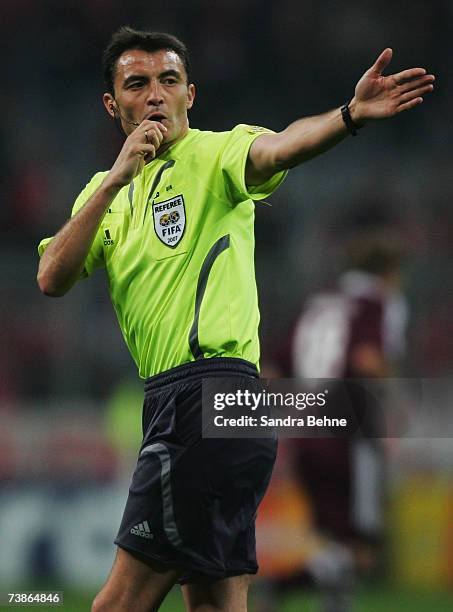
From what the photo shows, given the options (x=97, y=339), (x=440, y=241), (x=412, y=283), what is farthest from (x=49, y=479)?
(x=440, y=241)

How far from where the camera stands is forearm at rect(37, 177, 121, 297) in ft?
11.2

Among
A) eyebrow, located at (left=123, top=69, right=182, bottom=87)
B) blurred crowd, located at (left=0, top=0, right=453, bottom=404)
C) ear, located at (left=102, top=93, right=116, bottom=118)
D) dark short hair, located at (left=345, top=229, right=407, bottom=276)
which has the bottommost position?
eyebrow, located at (left=123, top=69, right=182, bottom=87)

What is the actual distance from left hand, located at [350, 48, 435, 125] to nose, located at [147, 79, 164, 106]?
0.80 m

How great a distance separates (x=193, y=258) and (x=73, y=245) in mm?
374

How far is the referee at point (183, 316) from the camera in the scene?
3.29 m

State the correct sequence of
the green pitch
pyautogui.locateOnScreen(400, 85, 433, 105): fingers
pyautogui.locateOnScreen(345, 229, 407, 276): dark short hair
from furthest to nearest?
the green pitch → pyautogui.locateOnScreen(345, 229, 407, 276): dark short hair → pyautogui.locateOnScreen(400, 85, 433, 105): fingers

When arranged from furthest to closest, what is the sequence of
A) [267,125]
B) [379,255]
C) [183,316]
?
[267,125] → [379,255] → [183,316]

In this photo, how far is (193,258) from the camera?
3.41 m

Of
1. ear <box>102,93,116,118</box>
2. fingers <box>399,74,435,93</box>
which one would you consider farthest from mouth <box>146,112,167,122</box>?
fingers <box>399,74,435,93</box>

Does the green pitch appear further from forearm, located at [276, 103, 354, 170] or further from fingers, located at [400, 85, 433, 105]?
fingers, located at [400, 85, 433, 105]

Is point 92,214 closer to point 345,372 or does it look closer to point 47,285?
point 47,285

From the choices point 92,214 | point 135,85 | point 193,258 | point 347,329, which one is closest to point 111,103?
point 135,85

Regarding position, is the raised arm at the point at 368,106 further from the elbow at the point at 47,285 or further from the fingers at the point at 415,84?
the elbow at the point at 47,285

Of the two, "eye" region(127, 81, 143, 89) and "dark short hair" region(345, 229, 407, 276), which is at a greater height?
"dark short hair" region(345, 229, 407, 276)
